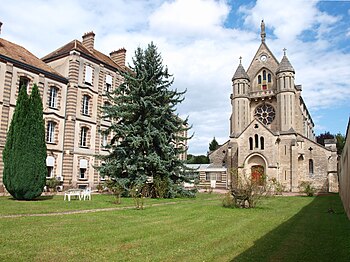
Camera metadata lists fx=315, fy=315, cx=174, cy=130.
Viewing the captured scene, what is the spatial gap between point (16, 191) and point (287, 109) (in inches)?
1137

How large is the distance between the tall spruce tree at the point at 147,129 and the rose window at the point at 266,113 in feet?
68.9

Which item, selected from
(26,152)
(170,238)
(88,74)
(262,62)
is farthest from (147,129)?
(262,62)

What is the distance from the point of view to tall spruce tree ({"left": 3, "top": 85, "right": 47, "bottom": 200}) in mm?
15672

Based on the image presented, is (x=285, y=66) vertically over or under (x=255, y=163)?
over

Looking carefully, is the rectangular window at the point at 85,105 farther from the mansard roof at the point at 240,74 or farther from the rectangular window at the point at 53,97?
the mansard roof at the point at 240,74

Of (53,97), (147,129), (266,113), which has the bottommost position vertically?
(147,129)

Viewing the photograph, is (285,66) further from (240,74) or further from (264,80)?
(240,74)

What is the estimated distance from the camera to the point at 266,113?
38688 millimetres

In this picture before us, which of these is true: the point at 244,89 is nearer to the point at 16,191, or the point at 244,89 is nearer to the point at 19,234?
the point at 16,191

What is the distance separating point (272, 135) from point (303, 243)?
26.9 metres

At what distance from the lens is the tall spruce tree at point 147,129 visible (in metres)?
18.7

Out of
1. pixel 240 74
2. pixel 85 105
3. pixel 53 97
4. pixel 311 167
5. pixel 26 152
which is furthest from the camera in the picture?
pixel 240 74

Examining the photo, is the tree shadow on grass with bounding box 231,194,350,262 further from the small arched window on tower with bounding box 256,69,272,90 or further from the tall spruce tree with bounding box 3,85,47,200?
the small arched window on tower with bounding box 256,69,272,90

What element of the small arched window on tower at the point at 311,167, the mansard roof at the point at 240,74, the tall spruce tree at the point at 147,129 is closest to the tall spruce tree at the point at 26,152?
the tall spruce tree at the point at 147,129
